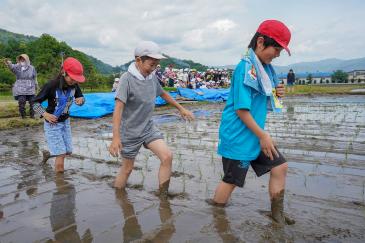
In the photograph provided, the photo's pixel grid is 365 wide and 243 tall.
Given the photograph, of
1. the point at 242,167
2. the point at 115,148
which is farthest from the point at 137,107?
the point at 242,167

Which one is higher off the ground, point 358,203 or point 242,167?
point 242,167

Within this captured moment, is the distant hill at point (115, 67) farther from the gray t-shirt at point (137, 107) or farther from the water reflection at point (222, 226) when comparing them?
the water reflection at point (222, 226)

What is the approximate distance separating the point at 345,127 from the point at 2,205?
24.7 ft

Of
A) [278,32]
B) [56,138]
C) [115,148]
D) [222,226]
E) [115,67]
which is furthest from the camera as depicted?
[115,67]

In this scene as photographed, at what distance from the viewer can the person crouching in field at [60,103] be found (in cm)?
449

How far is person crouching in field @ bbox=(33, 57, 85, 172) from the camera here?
14.7ft

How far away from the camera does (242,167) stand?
125 inches

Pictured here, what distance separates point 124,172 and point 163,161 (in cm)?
57

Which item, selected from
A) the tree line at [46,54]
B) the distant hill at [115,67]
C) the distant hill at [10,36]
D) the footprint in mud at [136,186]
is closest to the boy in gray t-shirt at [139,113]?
the footprint in mud at [136,186]

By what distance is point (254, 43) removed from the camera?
121 inches

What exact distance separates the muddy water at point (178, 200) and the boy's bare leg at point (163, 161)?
0.15 metres

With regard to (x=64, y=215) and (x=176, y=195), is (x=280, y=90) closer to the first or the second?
(x=176, y=195)

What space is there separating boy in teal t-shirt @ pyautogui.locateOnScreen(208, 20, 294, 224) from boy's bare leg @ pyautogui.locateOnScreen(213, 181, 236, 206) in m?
0.01

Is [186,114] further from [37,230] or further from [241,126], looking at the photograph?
[37,230]
